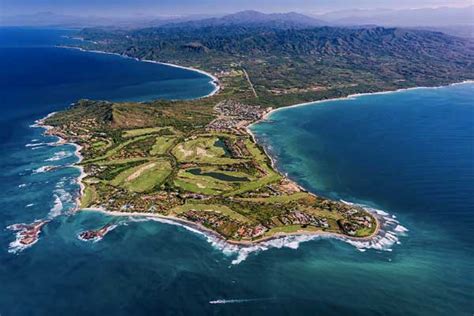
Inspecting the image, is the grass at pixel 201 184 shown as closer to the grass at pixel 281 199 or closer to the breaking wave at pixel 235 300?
the grass at pixel 281 199

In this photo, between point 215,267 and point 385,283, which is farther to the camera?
point 215,267

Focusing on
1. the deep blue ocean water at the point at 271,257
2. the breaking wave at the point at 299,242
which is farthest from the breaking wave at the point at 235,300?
the breaking wave at the point at 299,242

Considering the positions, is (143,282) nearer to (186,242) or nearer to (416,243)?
(186,242)

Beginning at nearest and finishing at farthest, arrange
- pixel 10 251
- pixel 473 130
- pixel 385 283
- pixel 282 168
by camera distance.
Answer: pixel 385 283 → pixel 10 251 → pixel 282 168 → pixel 473 130

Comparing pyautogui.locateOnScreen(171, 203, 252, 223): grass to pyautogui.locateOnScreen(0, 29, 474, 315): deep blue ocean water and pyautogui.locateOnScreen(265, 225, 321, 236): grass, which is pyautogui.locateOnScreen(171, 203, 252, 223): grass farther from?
pyautogui.locateOnScreen(0, 29, 474, 315): deep blue ocean water

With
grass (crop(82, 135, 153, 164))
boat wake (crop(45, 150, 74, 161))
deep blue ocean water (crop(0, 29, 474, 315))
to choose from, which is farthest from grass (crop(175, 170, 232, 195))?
boat wake (crop(45, 150, 74, 161))

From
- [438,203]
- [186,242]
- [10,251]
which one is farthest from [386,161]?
[10,251]

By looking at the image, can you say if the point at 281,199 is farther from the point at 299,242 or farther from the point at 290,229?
the point at 299,242

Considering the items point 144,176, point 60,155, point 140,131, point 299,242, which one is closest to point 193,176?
point 144,176
